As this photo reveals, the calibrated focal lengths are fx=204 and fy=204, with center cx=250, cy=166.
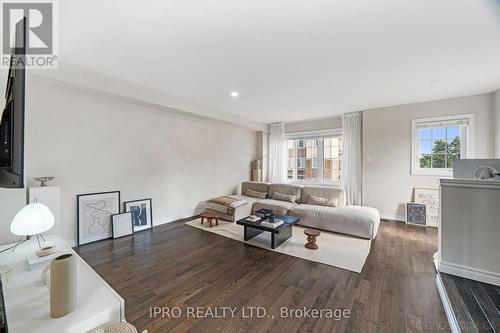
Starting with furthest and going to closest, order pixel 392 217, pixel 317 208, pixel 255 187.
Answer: pixel 255 187 → pixel 392 217 → pixel 317 208

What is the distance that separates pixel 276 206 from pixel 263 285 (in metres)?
2.27

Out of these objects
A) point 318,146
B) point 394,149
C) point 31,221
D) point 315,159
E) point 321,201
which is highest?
point 318,146

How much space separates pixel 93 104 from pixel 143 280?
2781mm

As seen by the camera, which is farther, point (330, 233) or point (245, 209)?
point (245, 209)

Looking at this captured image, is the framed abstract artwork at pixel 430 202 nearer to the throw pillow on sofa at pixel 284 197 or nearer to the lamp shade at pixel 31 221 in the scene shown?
the throw pillow on sofa at pixel 284 197

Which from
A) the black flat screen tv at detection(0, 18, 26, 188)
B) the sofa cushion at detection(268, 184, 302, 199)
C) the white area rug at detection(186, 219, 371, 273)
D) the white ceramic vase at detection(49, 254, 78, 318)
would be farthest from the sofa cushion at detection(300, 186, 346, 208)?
the black flat screen tv at detection(0, 18, 26, 188)

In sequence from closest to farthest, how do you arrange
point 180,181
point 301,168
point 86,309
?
point 86,309 < point 180,181 < point 301,168

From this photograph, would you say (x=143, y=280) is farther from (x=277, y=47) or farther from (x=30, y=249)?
(x=277, y=47)

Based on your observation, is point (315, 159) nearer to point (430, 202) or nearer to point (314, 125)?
point (314, 125)

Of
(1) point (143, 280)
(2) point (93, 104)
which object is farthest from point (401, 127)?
(2) point (93, 104)

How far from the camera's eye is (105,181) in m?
3.42

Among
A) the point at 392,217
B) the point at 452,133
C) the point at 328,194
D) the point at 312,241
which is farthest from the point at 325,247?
the point at 452,133

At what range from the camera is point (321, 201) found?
14.2ft

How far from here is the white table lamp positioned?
1.45m
